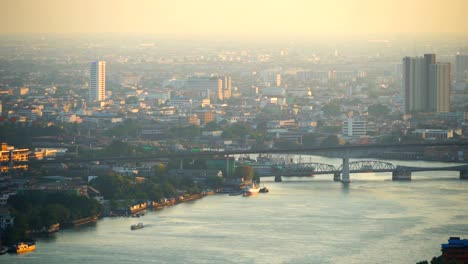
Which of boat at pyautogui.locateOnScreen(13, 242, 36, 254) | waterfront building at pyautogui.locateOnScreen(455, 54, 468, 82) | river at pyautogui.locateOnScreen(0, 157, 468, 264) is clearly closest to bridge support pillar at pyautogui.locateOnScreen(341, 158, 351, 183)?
river at pyautogui.locateOnScreen(0, 157, 468, 264)

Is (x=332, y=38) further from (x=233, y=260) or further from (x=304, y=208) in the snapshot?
(x=233, y=260)

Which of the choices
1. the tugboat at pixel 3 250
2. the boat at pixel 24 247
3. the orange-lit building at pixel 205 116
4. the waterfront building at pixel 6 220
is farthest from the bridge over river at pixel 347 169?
the orange-lit building at pixel 205 116

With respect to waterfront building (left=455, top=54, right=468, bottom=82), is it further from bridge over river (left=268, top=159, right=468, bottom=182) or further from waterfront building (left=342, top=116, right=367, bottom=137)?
bridge over river (left=268, top=159, right=468, bottom=182)

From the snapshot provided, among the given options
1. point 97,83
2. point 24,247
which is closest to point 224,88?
point 97,83

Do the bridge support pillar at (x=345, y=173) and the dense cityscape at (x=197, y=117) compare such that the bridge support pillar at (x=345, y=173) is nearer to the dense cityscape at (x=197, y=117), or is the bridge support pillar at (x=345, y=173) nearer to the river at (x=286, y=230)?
the dense cityscape at (x=197, y=117)

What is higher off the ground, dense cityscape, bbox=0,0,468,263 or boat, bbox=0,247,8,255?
dense cityscape, bbox=0,0,468,263

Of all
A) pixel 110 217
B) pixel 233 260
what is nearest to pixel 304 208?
pixel 110 217
